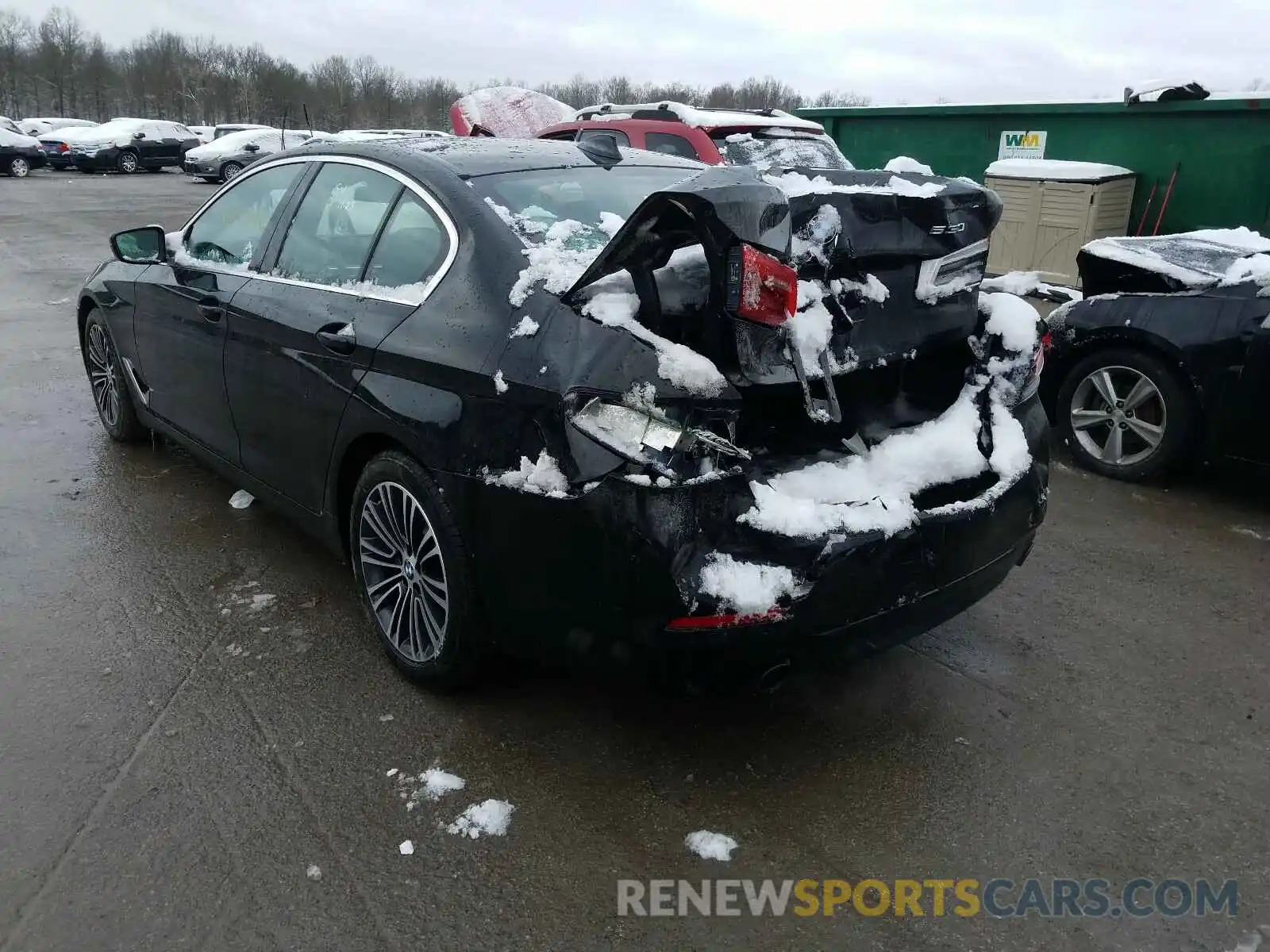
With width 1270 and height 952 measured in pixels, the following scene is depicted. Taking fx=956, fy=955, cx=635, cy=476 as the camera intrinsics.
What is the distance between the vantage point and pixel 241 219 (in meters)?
4.14

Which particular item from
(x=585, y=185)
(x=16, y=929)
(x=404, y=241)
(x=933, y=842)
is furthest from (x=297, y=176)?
(x=933, y=842)

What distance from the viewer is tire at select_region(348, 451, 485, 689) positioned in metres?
2.79

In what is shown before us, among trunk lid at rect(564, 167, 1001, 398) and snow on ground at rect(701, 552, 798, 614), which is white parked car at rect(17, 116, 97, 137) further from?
snow on ground at rect(701, 552, 798, 614)

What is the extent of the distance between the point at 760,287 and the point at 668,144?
7.63 meters

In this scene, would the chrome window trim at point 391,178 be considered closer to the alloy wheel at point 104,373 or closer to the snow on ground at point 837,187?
the snow on ground at point 837,187

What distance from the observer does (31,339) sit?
8141 mm

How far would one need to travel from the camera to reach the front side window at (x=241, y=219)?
3906mm

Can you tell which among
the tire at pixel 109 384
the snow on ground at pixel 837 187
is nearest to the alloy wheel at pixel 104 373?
the tire at pixel 109 384

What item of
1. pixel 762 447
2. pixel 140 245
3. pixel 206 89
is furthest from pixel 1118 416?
pixel 206 89

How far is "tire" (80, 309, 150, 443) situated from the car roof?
Answer: 2.06 m

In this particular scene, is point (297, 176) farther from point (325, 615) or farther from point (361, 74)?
point (361, 74)

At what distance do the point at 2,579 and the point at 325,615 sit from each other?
56.4 inches

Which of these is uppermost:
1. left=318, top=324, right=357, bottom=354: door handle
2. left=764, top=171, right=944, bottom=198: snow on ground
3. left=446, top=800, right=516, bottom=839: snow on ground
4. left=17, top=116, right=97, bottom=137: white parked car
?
left=17, top=116, right=97, bottom=137: white parked car

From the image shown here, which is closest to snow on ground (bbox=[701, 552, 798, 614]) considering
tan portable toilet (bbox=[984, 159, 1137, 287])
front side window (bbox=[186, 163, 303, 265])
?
front side window (bbox=[186, 163, 303, 265])
